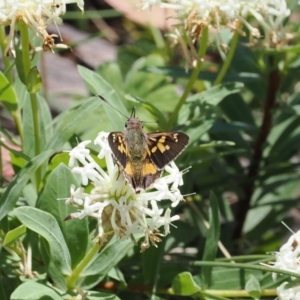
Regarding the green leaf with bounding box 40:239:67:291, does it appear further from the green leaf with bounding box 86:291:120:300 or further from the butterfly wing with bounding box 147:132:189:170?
the butterfly wing with bounding box 147:132:189:170

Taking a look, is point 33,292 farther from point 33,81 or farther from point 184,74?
point 184,74

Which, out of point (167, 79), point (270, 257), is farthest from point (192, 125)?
point (167, 79)

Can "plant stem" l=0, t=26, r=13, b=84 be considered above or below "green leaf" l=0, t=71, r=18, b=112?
above

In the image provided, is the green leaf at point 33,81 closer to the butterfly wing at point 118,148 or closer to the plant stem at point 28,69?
the plant stem at point 28,69

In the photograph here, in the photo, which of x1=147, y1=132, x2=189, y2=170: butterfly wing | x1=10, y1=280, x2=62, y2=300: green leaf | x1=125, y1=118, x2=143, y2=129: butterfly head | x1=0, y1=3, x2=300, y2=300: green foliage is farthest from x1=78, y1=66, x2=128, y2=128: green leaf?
x1=10, y1=280, x2=62, y2=300: green leaf

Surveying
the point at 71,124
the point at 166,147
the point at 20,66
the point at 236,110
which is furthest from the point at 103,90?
the point at 236,110

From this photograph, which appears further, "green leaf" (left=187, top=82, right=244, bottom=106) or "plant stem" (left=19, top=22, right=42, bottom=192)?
"green leaf" (left=187, top=82, right=244, bottom=106)

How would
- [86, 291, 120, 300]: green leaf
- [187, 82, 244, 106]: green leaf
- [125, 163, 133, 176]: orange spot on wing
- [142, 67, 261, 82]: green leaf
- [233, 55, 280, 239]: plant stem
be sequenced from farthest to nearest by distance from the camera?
1. [233, 55, 280, 239]: plant stem
2. [142, 67, 261, 82]: green leaf
3. [187, 82, 244, 106]: green leaf
4. [86, 291, 120, 300]: green leaf
5. [125, 163, 133, 176]: orange spot on wing
